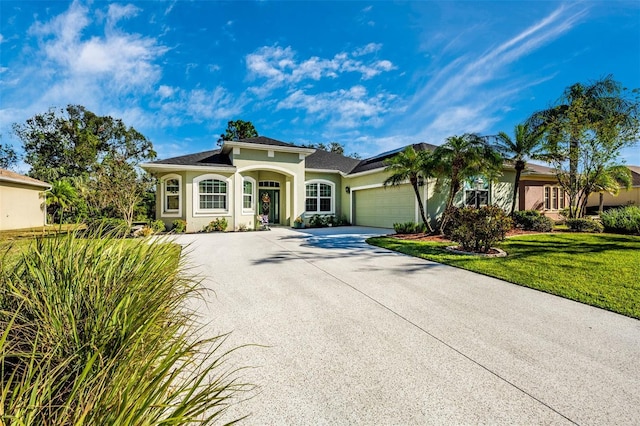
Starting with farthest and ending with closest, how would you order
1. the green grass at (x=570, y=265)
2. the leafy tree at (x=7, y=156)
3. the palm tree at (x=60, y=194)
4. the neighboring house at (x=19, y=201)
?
the leafy tree at (x=7, y=156) < the palm tree at (x=60, y=194) < the neighboring house at (x=19, y=201) < the green grass at (x=570, y=265)

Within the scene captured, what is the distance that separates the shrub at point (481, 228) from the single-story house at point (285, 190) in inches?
217

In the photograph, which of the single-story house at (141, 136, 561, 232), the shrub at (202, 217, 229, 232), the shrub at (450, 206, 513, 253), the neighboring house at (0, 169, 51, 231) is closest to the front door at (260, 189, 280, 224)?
the single-story house at (141, 136, 561, 232)

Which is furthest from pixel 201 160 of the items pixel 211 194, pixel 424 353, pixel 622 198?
pixel 622 198

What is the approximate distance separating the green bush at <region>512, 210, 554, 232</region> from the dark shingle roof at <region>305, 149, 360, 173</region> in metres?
10.9

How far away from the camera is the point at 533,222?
1441cm

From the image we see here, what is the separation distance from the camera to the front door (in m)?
19.2

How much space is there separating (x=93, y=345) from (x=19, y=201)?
2302cm

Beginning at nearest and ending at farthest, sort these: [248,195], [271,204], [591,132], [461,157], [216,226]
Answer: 1. [461,157]
2. [591,132]
3. [216,226]
4. [248,195]
5. [271,204]

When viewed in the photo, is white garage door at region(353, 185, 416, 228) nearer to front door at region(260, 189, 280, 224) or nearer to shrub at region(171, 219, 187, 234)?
front door at region(260, 189, 280, 224)

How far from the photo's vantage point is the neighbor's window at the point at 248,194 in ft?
55.3

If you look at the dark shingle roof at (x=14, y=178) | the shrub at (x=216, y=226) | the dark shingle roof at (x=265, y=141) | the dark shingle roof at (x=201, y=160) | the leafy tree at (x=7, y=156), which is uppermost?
the leafy tree at (x=7, y=156)

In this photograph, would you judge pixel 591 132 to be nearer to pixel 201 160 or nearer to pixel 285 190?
pixel 285 190

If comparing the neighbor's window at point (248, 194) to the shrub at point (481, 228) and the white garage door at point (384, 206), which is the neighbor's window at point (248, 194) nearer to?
the white garage door at point (384, 206)

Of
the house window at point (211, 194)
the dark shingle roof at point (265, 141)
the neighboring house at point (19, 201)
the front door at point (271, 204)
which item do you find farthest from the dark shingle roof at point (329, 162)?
the neighboring house at point (19, 201)
